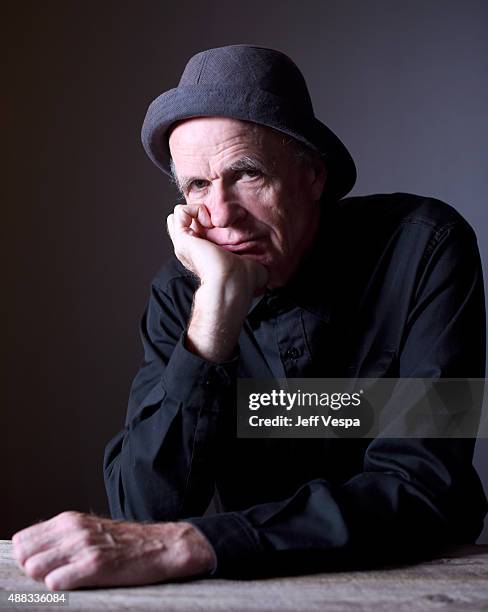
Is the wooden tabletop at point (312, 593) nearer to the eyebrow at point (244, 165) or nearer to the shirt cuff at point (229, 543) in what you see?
the shirt cuff at point (229, 543)

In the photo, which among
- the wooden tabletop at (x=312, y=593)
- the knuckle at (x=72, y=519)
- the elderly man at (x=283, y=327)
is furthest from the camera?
the elderly man at (x=283, y=327)

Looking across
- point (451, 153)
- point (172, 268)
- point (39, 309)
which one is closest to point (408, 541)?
point (172, 268)

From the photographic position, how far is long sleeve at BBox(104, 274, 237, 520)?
1199 mm

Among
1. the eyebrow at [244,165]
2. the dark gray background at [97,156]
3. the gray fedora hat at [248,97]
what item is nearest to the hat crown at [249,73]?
the gray fedora hat at [248,97]

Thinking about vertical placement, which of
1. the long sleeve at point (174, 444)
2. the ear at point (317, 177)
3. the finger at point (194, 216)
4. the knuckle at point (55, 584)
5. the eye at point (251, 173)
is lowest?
the knuckle at point (55, 584)

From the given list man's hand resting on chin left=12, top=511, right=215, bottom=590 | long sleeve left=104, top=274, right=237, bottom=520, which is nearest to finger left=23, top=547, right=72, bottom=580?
man's hand resting on chin left=12, top=511, right=215, bottom=590

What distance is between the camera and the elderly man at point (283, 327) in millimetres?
1035

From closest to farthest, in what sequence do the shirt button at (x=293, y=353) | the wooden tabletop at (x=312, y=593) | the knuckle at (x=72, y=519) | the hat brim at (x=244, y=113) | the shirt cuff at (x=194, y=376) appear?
1. the wooden tabletop at (x=312, y=593)
2. the knuckle at (x=72, y=519)
3. the shirt cuff at (x=194, y=376)
4. the hat brim at (x=244, y=113)
5. the shirt button at (x=293, y=353)

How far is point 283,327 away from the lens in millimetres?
1422

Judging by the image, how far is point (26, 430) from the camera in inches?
104

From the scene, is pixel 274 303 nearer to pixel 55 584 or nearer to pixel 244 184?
pixel 244 184

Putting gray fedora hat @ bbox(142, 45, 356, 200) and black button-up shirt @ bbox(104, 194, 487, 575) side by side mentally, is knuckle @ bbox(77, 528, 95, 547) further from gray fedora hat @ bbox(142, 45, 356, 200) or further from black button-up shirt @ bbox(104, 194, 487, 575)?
gray fedora hat @ bbox(142, 45, 356, 200)

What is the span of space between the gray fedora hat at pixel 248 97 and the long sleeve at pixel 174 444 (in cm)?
37

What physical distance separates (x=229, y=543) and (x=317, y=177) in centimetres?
74
